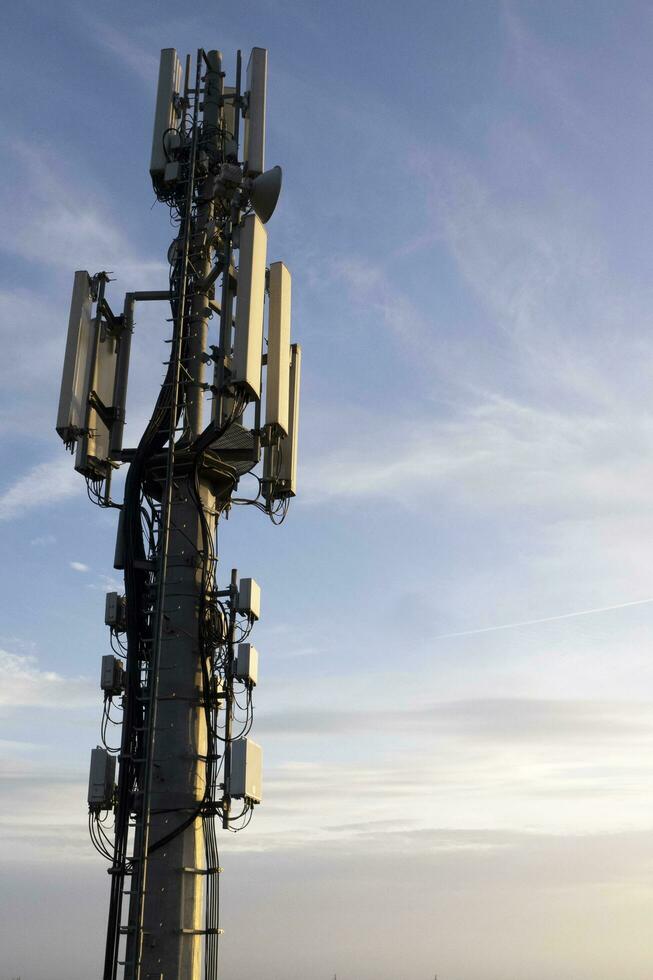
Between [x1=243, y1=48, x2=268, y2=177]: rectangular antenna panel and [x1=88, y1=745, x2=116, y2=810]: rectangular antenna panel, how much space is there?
1892cm

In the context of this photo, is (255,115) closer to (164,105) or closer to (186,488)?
(164,105)

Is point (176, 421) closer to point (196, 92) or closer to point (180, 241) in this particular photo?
point (180, 241)

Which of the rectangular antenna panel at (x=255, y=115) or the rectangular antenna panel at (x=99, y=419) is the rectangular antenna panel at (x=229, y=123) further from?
the rectangular antenna panel at (x=99, y=419)

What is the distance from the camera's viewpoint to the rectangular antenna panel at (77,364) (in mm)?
31688

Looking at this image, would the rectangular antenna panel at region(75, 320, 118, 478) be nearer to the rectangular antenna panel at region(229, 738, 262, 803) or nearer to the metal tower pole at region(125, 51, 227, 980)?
the metal tower pole at region(125, 51, 227, 980)

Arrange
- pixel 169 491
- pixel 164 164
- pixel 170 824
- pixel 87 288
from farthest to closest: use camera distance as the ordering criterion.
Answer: pixel 164 164 < pixel 87 288 < pixel 169 491 < pixel 170 824

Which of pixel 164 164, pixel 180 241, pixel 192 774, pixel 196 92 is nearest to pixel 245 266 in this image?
pixel 180 241

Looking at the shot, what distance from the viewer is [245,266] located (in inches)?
1232

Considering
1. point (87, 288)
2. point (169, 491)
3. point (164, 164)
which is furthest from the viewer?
point (164, 164)

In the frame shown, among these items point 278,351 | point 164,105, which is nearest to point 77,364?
point 278,351

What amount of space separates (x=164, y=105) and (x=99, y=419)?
11.7 meters

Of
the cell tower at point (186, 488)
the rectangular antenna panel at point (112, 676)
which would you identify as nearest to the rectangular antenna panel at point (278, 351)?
the cell tower at point (186, 488)

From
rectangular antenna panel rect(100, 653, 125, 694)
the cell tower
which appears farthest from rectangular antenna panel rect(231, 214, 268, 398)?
→ rectangular antenna panel rect(100, 653, 125, 694)

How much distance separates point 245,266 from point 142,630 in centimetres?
1097
